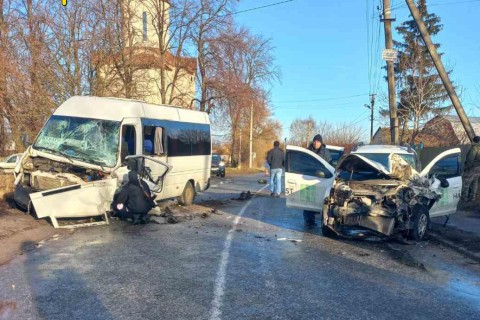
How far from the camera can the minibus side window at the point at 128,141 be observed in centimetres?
1041

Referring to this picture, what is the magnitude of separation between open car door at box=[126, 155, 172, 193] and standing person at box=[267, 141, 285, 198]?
5.94m

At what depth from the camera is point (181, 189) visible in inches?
531

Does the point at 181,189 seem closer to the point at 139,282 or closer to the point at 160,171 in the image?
the point at 160,171

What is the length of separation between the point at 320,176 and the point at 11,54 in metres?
15.9

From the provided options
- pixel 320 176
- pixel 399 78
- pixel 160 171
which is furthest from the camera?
pixel 399 78

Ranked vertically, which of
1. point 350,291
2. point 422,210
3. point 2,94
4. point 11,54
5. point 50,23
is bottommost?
point 350,291

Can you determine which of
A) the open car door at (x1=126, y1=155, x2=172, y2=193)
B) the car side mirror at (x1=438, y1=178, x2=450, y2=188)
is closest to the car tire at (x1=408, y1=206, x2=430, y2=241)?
the car side mirror at (x1=438, y1=178, x2=450, y2=188)

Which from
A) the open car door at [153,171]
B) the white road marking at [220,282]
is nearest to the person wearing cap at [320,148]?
the white road marking at [220,282]

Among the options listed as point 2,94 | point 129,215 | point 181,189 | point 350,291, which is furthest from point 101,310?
point 2,94

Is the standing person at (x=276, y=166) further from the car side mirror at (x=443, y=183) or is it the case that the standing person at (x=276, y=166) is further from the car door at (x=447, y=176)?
the car side mirror at (x=443, y=183)

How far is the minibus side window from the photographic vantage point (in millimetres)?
10406

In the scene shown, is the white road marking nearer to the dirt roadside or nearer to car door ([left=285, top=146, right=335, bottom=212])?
car door ([left=285, top=146, right=335, bottom=212])

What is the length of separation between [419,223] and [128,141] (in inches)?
254

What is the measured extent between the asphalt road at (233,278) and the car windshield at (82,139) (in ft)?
5.92
